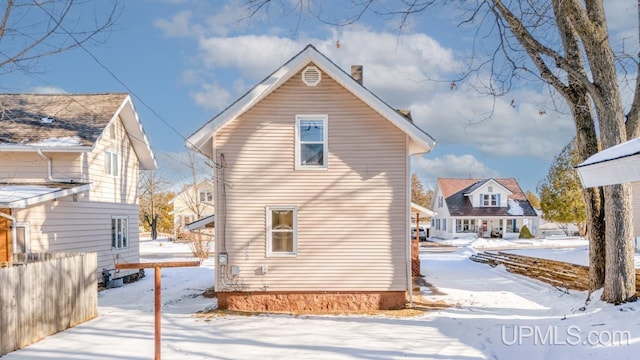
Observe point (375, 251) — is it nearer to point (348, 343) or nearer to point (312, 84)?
point (348, 343)

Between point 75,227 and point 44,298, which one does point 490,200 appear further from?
point 44,298

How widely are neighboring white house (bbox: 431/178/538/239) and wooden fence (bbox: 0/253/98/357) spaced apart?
38.1 meters

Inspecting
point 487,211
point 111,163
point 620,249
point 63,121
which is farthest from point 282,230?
point 487,211

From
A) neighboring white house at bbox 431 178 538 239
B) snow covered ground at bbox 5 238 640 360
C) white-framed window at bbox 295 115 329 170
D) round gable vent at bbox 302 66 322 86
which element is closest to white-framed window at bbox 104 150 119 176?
snow covered ground at bbox 5 238 640 360

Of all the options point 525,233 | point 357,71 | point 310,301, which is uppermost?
point 357,71

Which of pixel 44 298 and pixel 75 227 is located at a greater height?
pixel 75 227

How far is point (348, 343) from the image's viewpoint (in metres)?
7.78

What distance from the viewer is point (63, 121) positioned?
14664mm

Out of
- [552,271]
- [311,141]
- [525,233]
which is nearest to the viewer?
[311,141]

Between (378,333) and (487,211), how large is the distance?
38.5 meters

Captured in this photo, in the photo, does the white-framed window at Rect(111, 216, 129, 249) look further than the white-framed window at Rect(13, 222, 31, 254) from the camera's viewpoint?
Yes

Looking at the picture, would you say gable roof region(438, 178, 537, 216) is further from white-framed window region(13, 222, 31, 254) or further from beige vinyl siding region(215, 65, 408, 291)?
white-framed window region(13, 222, 31, 254)

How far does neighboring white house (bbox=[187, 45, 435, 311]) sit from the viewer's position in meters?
10.7

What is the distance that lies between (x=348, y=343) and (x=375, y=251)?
3.30 m
